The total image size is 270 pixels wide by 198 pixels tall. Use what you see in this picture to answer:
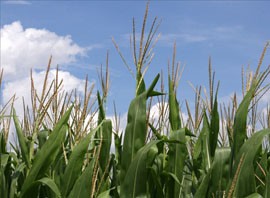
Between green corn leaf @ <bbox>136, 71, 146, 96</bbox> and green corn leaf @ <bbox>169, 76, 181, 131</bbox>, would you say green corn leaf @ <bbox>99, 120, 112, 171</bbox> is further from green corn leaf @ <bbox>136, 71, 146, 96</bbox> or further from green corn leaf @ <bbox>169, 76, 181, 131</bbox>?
green corn leaf @ <bbox>169, 76, 181, 131</bbox>

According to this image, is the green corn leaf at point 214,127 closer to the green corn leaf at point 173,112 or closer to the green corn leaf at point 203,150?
the green corn leaf at point 203,150

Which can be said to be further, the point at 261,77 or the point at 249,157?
the point at 261,77

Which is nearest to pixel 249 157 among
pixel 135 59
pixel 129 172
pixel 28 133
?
pixel 129 172

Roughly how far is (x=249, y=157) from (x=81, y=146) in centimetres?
99

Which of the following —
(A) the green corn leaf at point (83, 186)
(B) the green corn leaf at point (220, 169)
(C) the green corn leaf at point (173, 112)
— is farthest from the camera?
(C) the green corn leaf at point (173, 112)

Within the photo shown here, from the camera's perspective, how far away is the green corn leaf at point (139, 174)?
269 centimetres

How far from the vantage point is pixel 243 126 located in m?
2.77

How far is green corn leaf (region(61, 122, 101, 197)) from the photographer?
2.71m

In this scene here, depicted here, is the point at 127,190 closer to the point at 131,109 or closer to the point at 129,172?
the point at 129,172

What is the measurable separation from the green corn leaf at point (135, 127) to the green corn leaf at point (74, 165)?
0.78ft

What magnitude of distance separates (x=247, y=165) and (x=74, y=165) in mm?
1029

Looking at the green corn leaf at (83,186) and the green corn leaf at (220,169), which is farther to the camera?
the green corn leaf at (220,169)

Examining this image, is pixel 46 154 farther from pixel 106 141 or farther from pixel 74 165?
pixel 106 141

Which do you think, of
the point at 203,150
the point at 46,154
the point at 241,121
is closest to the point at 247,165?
the point at 241,121
